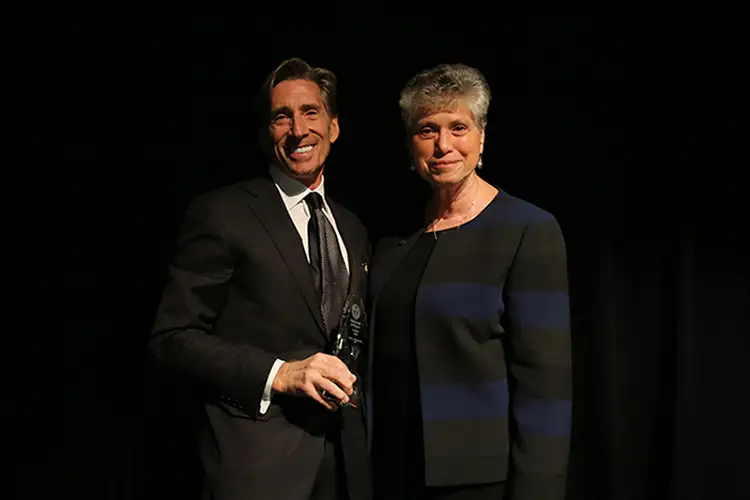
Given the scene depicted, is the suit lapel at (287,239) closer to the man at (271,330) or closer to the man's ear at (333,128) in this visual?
the man at (271,330)

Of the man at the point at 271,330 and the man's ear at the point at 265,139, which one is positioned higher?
the man's ear at the point at 265,139

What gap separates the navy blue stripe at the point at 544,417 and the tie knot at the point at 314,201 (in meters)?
0.68

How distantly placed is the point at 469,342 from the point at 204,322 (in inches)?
24.1

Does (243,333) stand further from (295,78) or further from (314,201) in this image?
(295,78)

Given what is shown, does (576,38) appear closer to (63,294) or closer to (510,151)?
(510,151)

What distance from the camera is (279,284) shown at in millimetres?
1684

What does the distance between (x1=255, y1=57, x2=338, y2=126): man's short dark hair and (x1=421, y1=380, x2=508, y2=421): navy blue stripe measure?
764mm

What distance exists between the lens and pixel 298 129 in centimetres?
178

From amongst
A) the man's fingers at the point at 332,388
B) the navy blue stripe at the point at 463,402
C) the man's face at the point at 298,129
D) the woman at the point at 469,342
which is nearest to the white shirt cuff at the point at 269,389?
the man's fingers at the point at 332,388

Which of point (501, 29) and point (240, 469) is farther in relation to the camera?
point (501, 29)

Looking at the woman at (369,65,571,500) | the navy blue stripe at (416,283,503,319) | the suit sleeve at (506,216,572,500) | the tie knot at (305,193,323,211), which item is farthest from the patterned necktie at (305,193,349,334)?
the suit sleeve at (506,216,572,500)

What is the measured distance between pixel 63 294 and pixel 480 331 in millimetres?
1355

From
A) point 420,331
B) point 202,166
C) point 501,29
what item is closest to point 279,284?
point 420,331

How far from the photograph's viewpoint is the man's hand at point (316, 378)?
1.59m
